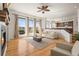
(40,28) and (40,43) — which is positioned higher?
(40,28)

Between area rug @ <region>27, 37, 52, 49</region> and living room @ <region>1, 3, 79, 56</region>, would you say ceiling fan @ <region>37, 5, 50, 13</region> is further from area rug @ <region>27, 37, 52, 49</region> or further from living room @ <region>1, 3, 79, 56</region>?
area rug @ <region>27, 37, 52, 49</region>

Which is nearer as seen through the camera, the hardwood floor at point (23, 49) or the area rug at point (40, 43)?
the hardwood floor at point (23, 49)

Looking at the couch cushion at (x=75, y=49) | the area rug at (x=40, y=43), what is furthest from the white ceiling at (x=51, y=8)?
the couch cushion at (x=75, y=49)

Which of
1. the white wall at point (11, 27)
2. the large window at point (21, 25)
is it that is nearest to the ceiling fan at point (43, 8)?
the large window at point (21, 25)

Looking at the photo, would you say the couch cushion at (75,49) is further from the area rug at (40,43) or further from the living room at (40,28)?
the area rug at (40,43)

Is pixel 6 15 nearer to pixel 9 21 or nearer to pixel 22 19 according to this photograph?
pixel 9 21

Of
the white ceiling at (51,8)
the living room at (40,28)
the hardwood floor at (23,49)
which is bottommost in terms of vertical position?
the hardwood floor at (23,49)

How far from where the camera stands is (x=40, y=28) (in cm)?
217

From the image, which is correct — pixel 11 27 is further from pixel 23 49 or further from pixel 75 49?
pixel 75 49

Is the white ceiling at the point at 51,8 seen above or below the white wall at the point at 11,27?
above

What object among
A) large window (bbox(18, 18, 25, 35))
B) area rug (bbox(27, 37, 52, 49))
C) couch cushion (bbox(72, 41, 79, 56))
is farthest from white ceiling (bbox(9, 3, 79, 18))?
couch cushion (bbox(72, 41, 79, 56))

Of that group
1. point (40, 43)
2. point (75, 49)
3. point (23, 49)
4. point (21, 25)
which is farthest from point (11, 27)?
point (75, 49)

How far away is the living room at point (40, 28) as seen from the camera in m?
2.10

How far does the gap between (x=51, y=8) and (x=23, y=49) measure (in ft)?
3.40
